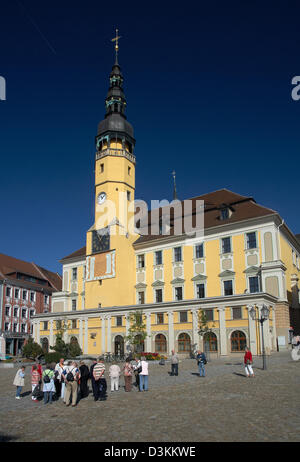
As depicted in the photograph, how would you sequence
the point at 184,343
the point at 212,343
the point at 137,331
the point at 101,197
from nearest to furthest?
the point at 212,343 → the point at 184,343 → the point at 137,331 → the point at 101,197

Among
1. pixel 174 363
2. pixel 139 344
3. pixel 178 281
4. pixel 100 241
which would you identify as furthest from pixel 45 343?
pixel 174 363

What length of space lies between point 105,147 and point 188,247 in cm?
1818

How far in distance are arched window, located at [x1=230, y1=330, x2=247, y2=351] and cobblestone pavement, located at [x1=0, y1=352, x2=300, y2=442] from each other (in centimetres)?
1829

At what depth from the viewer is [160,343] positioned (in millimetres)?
42281

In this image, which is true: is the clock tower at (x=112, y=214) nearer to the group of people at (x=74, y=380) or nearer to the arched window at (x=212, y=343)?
the arched window at (x=212, y=343)

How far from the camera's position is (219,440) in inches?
345

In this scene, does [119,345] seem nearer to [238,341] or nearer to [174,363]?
[238,341]

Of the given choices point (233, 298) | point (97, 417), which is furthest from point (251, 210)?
point (97, 417)

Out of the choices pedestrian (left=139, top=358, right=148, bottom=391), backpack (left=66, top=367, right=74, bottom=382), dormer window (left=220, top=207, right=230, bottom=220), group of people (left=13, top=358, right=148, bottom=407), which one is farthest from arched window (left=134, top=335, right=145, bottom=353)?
backpack (left=66, top=367, right=74, bottom=382)

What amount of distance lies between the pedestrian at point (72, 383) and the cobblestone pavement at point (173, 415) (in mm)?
309

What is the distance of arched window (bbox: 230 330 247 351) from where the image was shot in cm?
3669

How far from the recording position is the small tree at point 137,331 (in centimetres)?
4066

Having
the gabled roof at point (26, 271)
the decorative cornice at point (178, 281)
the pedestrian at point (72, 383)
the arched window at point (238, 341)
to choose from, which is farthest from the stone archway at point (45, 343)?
the pedestrian at point (72, 383)

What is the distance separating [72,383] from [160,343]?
28.8 m
